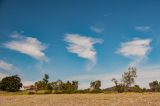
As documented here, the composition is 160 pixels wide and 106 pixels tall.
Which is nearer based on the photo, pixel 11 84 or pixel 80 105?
pixel 80 105

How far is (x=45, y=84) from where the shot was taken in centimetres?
14475

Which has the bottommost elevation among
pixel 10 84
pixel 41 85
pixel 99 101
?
pixel 99 101

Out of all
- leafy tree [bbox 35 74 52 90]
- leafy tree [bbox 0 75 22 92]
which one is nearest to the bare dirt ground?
leafy tree [bbox 35 74 52 90]

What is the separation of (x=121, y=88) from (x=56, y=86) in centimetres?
5229

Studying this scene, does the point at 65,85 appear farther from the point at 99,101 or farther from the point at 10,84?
the point at 99,101

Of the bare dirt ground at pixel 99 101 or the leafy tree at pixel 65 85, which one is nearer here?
the bare dirt ground at pixel 99 101

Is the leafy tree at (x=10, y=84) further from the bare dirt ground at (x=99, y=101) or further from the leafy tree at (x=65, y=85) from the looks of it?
the bare dirt ground at (x=99, y=101)

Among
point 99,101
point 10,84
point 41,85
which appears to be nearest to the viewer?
point 99,101

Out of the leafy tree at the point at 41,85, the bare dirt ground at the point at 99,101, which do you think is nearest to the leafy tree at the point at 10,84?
the leafy tree at the point at 41,85

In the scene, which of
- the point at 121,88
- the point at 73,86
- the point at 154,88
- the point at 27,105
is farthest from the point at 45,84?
the point at 27,105

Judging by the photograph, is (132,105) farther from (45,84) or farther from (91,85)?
(91,85)

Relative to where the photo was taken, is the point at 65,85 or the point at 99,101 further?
the point at 65,85

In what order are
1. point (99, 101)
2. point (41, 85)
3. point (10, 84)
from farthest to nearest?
point (10, 84) < point (41, 85) < point (99, 101)

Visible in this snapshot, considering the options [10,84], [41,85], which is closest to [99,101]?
[41,85]
